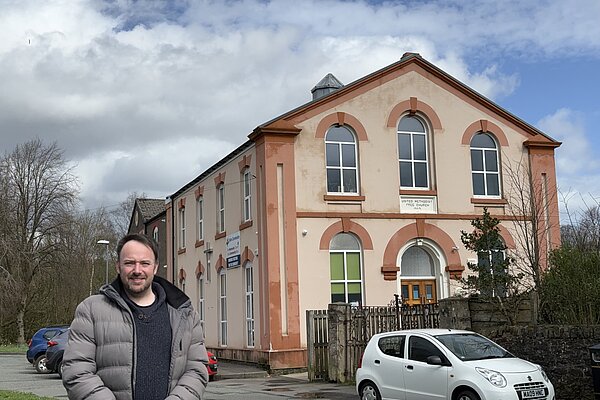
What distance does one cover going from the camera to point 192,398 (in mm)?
4539

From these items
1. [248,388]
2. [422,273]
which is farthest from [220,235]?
[248,388]

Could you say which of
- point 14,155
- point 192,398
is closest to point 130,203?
point 14,155

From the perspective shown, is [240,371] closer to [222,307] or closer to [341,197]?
[222,307]

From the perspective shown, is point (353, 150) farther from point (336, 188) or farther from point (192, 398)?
point (192, 398)

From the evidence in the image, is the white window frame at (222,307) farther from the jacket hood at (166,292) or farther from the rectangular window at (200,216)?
the jacket hood at (166,292)

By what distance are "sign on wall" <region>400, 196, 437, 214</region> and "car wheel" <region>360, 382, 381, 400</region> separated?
12.1m

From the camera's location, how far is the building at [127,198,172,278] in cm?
4165

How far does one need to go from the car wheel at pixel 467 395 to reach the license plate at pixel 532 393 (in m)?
0.73

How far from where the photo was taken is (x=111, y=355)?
14.6 feet

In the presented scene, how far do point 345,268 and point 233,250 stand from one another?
16.6 ft

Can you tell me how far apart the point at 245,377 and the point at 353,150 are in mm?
8363

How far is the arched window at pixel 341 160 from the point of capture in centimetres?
2581

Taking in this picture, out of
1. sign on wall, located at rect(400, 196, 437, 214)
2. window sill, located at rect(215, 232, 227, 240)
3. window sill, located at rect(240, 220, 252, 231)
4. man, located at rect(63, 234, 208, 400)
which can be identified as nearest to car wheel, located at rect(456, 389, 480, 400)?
man, located at rect(63, 234, 208, 400)

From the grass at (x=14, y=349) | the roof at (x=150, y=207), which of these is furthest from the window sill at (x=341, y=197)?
the roof at (x=150, y=207)
